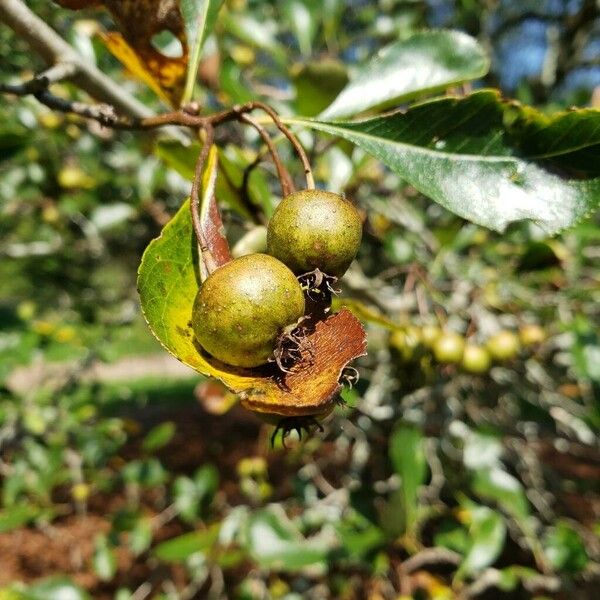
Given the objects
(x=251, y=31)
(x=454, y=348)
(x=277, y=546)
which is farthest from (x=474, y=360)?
(x=251, y=31)

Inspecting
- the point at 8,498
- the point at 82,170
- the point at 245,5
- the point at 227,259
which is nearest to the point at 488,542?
the point at 227,259

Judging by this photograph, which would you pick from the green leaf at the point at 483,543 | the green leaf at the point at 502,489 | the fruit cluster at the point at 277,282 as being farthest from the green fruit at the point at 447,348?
the fruit cluster at the point at 277,282

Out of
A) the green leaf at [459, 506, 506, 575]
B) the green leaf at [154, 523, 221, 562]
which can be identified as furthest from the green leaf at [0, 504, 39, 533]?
the green leaf at [459, 506, 506, 575]

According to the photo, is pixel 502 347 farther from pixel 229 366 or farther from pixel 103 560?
pixel 103 560

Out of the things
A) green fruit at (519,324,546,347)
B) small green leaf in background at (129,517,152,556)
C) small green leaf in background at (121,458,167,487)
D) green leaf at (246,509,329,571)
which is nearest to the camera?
green leaf at (246,509,329,571)

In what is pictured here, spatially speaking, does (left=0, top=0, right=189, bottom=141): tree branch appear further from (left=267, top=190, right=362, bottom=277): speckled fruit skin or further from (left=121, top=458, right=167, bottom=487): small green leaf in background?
(left=121, top=458, right=167, bottom=487): small green leaf in background

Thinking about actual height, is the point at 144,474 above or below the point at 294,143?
below
